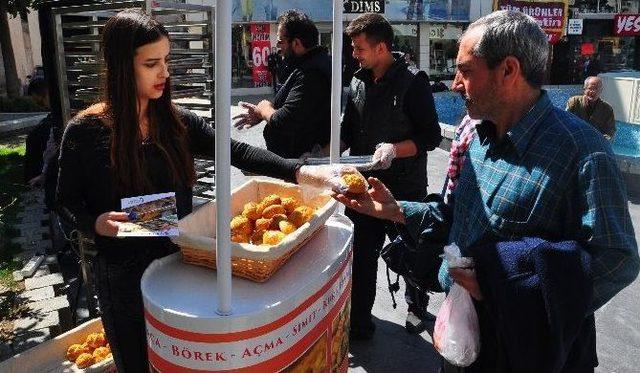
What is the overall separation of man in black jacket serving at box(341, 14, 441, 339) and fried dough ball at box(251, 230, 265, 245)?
1.30 metres

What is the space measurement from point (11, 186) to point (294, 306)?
24.2 ft

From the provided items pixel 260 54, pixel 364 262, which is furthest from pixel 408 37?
pixel 364 262

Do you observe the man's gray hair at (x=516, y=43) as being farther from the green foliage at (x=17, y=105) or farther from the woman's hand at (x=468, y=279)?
the green foliage at (x=17, y=105)

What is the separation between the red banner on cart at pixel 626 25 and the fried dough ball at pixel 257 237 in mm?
25376

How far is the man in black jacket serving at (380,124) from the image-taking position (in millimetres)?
3293

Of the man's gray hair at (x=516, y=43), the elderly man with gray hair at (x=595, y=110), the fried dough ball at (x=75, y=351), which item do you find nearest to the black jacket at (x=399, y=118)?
the man's gray hair at (x=516, y=43)

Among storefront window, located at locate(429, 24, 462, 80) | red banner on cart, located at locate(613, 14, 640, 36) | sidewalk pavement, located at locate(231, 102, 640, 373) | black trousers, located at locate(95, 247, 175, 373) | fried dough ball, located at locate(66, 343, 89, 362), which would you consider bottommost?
sidewalk pavement, located at locate(231, 102, 640, 373)

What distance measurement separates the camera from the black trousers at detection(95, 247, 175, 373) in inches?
79.2

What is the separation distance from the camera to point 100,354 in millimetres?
2859

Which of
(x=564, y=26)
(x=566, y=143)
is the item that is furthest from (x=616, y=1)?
(x=566, y=143)

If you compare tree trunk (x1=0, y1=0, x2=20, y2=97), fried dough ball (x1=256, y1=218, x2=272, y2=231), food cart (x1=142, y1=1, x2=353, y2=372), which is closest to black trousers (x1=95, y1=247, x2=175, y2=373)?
food cart (x1=142, y1=1, x2=353, y2=372)

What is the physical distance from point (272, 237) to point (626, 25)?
25.7 meters

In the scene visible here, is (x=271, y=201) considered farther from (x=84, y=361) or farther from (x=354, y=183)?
(x=84, y=361)

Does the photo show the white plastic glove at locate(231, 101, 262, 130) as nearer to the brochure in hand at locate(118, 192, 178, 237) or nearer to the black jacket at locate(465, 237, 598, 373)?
the brochure in hand at locate(118, 192, 178, 237)
